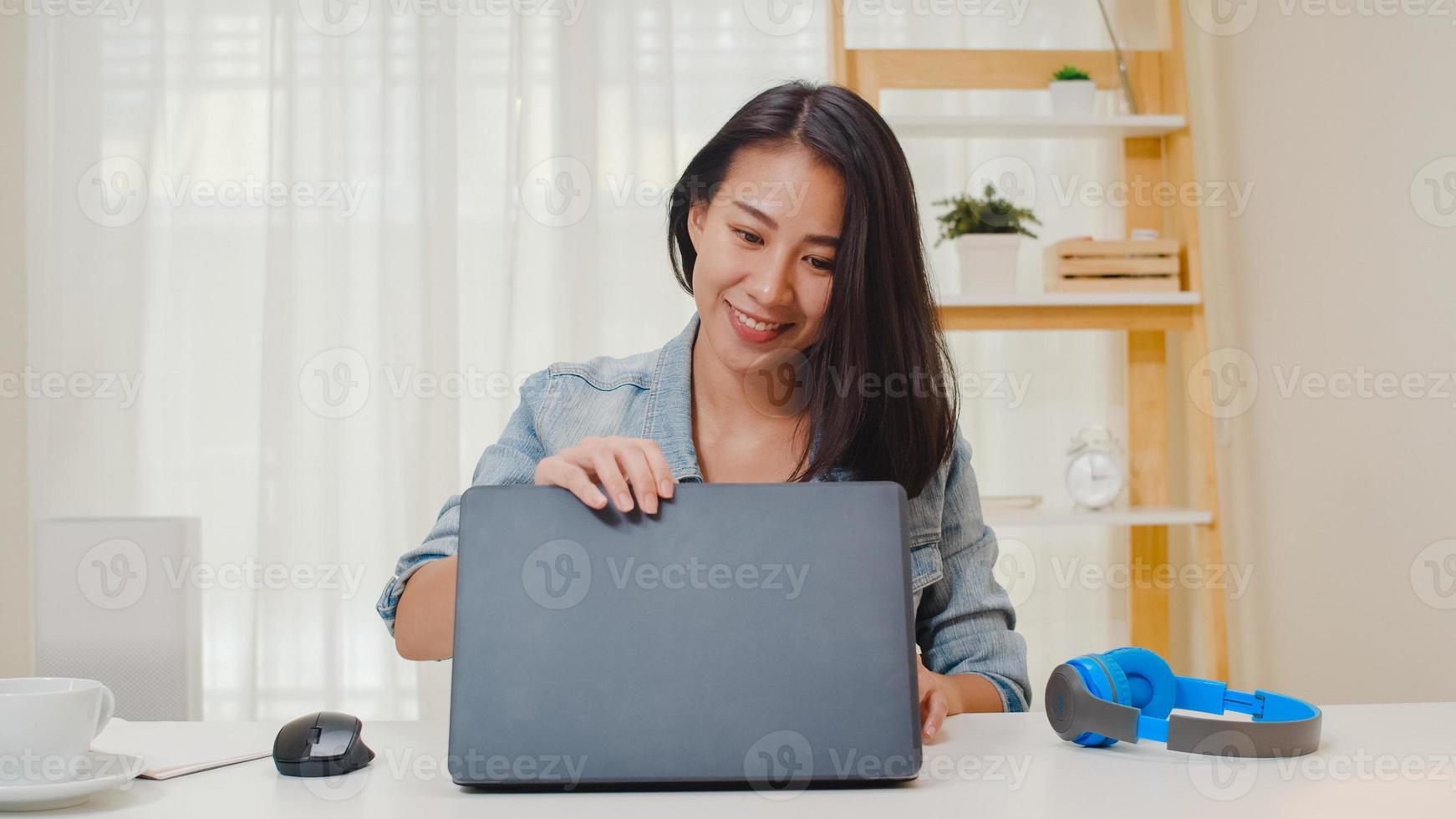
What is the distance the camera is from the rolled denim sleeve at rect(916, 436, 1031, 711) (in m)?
1.24

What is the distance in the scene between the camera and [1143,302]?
90.4 inches

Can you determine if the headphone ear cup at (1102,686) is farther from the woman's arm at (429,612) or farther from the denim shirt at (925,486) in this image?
the woman's arm at (429,612)

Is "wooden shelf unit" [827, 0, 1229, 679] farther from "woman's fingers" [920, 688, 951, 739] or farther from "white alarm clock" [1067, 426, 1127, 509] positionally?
"woman's fingers" [920, 688, 951, 739]

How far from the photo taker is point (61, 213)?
103 inches

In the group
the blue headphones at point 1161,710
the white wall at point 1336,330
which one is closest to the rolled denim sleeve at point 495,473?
the blue headphones at point 1161,710

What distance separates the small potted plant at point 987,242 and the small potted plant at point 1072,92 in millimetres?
241

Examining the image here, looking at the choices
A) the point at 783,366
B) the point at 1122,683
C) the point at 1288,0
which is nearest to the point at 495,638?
the point at 1122,683

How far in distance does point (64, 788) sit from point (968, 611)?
2.84 ft

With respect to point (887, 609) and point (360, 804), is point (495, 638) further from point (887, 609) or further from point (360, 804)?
point (887, 609)

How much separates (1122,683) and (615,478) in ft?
1.35

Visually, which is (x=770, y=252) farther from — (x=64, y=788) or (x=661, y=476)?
(x=64, y=788)

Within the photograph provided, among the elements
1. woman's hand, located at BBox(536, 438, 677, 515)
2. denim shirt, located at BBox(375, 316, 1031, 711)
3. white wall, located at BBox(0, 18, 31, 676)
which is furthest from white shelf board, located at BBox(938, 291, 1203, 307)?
white wall, located at BBox(0, 18, 31, 676)

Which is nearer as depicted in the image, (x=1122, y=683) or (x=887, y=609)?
(x=887, y=609)

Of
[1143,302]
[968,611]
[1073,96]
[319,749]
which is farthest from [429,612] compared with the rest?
[1073,96]
